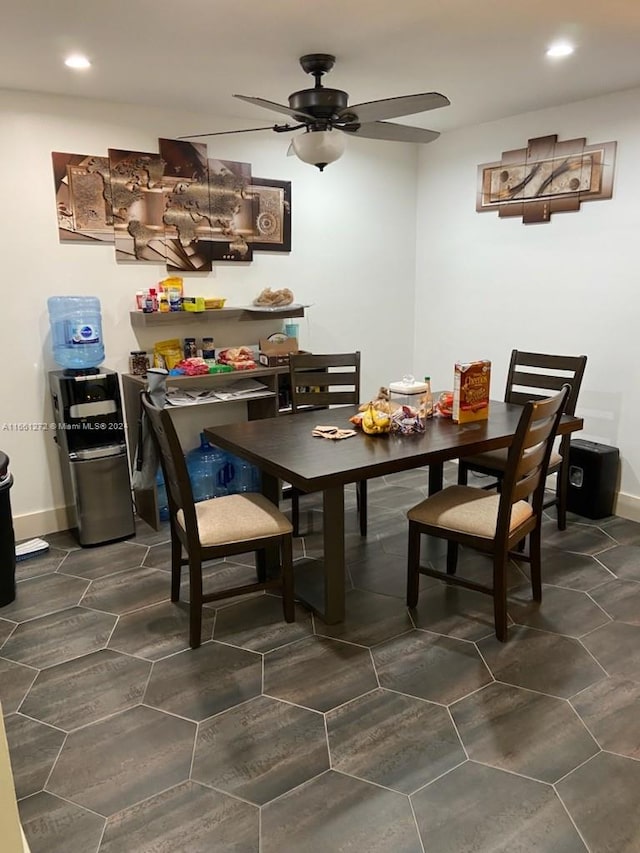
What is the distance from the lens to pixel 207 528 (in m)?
2.50

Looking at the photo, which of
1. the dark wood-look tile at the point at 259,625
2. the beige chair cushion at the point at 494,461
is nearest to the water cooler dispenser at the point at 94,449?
the dark wood-look tile at the point at 259,625

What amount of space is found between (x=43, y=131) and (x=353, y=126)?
1783 mm

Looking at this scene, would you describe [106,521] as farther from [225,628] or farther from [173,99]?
[173,99]

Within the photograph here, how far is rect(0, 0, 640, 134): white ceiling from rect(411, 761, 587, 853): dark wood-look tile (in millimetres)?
2646

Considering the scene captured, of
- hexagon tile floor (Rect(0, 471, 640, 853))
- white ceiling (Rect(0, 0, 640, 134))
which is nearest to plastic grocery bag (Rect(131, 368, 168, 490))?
hexagon tile floor (Rect(0, 471, 640, 853))

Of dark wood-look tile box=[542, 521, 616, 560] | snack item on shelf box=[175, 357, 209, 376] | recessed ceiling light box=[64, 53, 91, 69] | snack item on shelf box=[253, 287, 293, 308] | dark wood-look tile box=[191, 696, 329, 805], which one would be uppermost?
recessed ceiling light box=[64, 53, 91, 69]

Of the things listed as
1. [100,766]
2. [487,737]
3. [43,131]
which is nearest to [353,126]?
[43,131]

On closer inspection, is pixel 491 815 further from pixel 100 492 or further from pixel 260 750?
pixel 100 492

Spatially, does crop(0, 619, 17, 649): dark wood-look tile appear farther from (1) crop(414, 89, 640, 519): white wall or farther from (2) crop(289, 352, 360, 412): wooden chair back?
(1) crop(414, 89, 640, 519): white wall

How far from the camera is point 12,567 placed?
290 cm

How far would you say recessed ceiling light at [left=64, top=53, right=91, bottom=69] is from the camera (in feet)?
8.89

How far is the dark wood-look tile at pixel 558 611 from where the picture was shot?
2.61 meters

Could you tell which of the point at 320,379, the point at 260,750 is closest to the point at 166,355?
the point at 320,379

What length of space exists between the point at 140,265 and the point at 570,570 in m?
2.99
